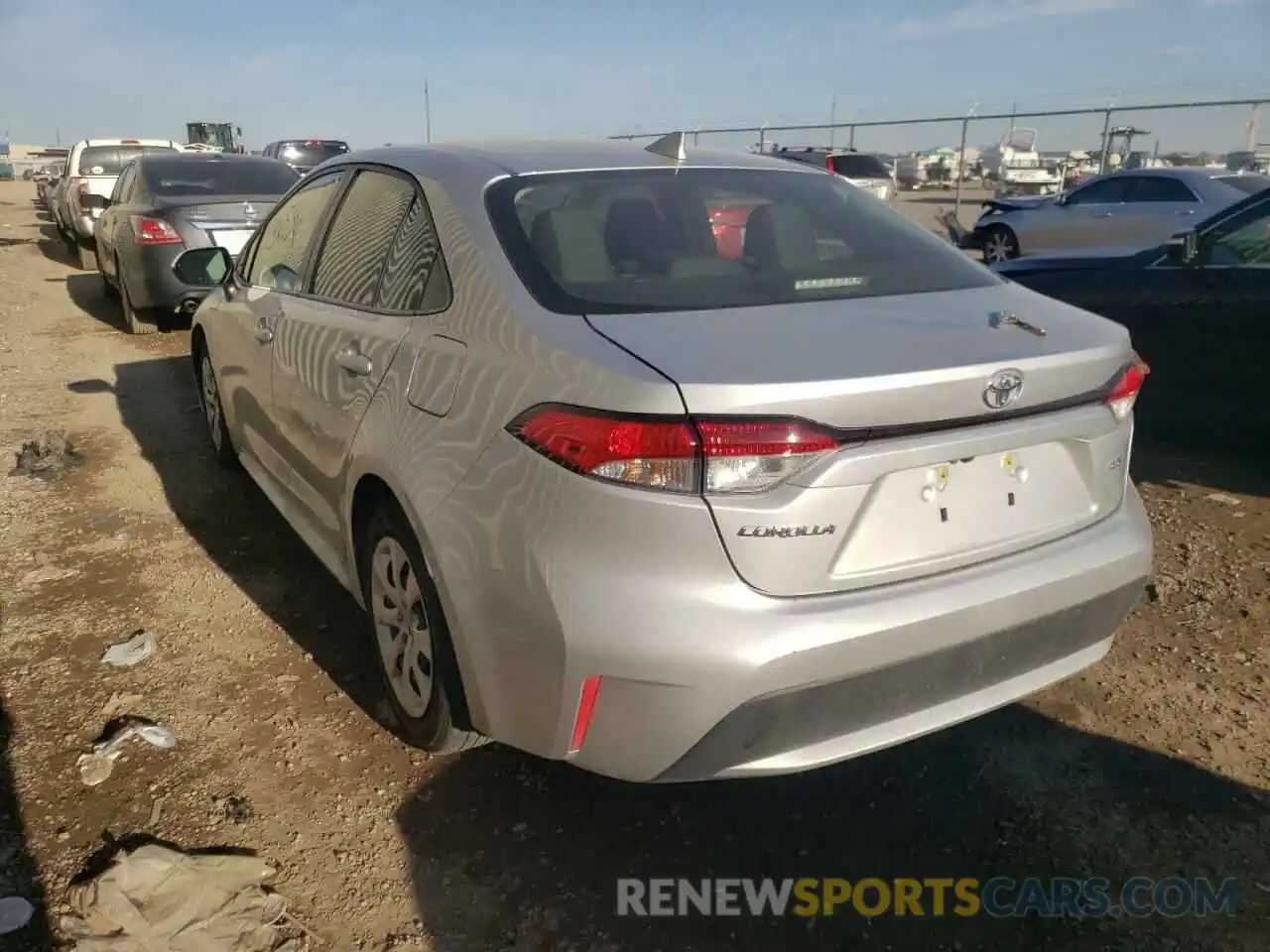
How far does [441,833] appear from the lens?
2.56m

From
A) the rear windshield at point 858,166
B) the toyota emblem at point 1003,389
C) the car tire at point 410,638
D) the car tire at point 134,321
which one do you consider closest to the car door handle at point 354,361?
the car tire at point 410,638

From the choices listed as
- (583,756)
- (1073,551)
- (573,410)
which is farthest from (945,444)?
(583,756)

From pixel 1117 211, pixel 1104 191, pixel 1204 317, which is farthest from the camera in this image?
pixel 1104 191

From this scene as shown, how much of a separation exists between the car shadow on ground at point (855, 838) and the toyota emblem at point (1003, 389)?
99 cm

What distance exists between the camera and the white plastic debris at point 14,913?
226 centimetres

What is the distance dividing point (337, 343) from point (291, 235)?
3.47 ft

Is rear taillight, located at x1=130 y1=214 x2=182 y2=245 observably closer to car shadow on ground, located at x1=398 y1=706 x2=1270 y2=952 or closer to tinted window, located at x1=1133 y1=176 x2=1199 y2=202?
car shadow on ground, located at x1=398 y1=706 x2=1270 y2=952

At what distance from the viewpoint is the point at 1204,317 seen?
4.85 m

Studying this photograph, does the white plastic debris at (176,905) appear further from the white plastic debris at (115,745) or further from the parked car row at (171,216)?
the parked car row at (171,216)

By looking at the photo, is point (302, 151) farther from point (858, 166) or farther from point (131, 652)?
point (131, 652)

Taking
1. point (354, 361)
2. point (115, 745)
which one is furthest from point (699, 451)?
point (115, 745)

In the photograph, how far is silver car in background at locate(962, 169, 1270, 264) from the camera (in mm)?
11977

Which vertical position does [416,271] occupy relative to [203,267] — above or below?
above

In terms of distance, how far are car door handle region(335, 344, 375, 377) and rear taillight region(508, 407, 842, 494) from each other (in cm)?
105
